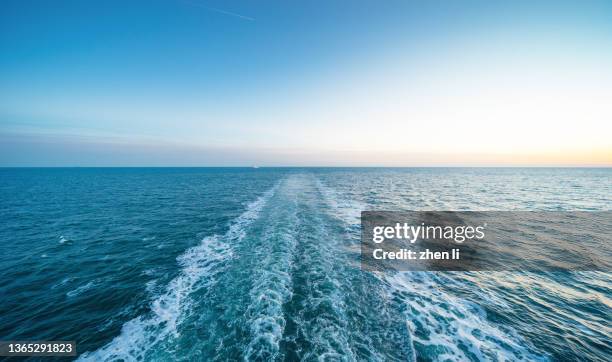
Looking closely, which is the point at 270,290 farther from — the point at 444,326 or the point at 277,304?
the point at 444,326

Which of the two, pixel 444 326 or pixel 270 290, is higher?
pixel 270 290

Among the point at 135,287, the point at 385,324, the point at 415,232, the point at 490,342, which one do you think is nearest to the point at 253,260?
the point at 135,287

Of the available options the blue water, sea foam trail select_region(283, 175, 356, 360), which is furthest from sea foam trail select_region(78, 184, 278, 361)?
sea foam trail select_region(283, 175, 356, 360)

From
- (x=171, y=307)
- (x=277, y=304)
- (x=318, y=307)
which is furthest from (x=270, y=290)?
(x=171, y=307)

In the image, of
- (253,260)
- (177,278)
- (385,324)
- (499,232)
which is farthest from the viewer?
(499,232)

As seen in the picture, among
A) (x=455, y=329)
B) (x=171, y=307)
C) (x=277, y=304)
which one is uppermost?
(x=277, y=304)

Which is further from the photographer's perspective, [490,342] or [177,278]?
[177,278]

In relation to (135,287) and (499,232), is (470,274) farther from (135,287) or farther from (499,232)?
(135,287)

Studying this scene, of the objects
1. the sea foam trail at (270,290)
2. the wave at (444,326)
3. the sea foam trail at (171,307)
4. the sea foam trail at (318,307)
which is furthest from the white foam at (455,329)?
the sea foam trail at (171,307)
